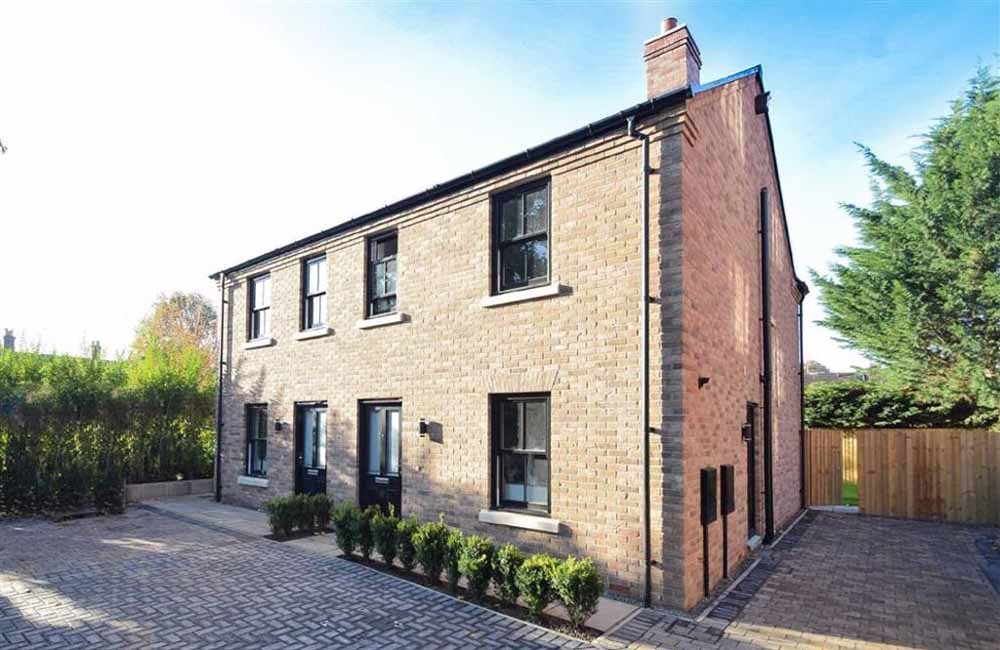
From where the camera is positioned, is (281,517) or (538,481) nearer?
(538,481)

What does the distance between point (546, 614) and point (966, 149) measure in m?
17.0

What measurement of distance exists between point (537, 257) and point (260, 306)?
8659mm

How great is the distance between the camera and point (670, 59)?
8.16 meters

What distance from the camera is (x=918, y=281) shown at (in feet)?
53.8

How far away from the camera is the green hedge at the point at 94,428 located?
1291cm

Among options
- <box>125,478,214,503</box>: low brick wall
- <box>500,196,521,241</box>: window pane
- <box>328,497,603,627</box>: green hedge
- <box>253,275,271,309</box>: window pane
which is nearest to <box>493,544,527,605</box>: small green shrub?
<box>328,497,603,627</box>: green hedge

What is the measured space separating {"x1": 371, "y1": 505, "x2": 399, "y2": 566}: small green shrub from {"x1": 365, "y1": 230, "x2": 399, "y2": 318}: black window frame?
12.7ft

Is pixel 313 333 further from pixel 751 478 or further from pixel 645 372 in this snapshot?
pixel 751 478

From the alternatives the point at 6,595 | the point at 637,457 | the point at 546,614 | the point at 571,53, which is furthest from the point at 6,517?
the point at 571,53

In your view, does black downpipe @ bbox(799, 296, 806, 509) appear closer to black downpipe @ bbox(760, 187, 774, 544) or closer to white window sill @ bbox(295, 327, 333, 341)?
black downpipe @ bbox(760, 187, 774, 544)

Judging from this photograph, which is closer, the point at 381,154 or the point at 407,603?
the point at 407,603

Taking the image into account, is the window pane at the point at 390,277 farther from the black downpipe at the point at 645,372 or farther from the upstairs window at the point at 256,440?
the black downpipe at the point at 645,372

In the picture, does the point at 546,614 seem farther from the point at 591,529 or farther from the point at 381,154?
the point at 381,154

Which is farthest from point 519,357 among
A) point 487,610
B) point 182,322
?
point 182,322
